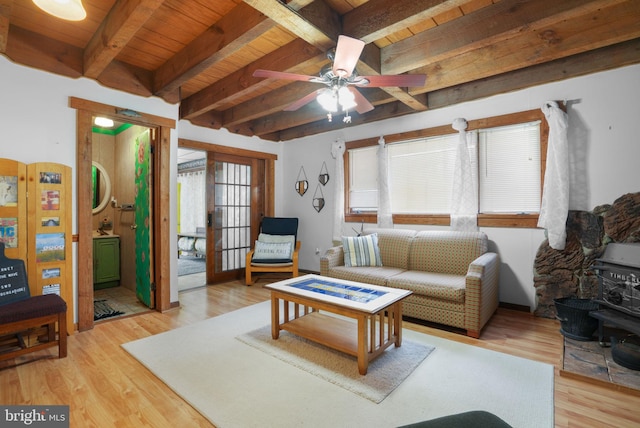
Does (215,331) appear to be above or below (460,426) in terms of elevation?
below

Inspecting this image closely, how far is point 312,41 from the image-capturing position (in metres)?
2.26

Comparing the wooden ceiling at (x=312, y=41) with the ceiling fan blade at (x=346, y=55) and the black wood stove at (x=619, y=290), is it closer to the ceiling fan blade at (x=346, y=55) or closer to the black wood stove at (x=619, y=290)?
the ceiling fan blade at (x=346, y=55)

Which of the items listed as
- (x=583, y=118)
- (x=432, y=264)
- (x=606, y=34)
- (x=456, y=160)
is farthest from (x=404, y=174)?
(x=606, y=34)

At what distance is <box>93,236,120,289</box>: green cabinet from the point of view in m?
4.49

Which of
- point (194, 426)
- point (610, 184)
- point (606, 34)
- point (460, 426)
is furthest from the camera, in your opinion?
point (610, 184)

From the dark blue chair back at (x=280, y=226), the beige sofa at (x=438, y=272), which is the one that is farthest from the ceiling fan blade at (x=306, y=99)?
the dark blue chair back at (x=280, y=226)

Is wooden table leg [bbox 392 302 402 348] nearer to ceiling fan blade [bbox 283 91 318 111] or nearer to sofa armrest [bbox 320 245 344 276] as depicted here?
sofa armrest [bbox 320 245 344 276]

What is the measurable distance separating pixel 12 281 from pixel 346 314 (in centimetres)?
261

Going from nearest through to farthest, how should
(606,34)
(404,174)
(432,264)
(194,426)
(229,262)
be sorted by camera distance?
(194,426) → (606,34) → (432,264) → (404,174) → (229,262)

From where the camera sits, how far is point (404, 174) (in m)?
4.28

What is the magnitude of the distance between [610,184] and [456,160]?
55.5 inches

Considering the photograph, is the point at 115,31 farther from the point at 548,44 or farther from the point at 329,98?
the point at 548,44

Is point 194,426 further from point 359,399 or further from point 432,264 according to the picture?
point 432,264

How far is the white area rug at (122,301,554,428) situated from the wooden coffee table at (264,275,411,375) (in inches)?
11.2
